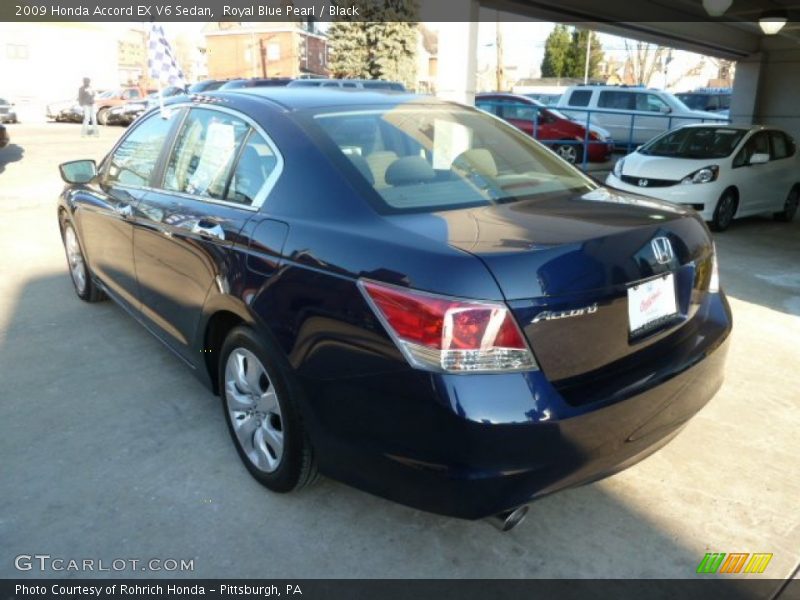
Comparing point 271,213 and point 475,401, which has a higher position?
point 271,213

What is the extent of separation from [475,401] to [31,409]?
2.81 m

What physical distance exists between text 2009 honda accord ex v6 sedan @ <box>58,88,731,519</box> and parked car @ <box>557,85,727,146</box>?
1551 cm

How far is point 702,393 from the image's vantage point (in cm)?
263

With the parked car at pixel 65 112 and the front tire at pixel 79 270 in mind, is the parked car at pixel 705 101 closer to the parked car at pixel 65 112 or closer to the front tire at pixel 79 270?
the front tire at pixel 79 270

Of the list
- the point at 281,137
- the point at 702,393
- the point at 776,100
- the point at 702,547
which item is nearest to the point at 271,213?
the point at 281,137

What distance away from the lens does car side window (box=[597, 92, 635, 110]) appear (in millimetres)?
18266

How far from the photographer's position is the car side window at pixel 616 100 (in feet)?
59.9

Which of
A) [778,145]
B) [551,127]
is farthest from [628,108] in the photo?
[778,145]

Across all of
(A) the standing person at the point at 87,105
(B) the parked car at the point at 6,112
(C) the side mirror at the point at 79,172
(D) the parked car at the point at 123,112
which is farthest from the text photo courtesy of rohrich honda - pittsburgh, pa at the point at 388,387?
(B) the parked car at the point at 6,112

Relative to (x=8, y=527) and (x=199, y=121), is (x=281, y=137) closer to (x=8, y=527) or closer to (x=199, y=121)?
(x=199, y=121)

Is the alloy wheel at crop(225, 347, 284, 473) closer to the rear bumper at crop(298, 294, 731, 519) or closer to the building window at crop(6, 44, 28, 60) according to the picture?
the rear bumper at crop(298, 294, 731, 519)

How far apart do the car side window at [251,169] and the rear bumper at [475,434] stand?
3.15 ft

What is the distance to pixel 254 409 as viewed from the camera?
2906mm

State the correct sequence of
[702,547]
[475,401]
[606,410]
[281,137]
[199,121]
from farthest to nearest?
[199,121]
[281,137]
[702,547]
[606,410]
[475,401]
